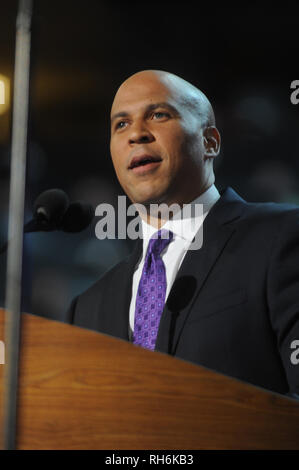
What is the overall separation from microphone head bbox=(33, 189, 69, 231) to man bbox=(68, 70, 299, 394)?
0.88ft

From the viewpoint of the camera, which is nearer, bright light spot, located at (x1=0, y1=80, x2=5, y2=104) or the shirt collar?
the shirt collar

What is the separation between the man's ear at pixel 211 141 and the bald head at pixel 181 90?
0.02m

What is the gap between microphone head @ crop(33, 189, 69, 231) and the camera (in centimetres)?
103

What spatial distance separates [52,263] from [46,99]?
21.6 inches

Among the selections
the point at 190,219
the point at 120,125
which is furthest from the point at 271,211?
the point at 120,125

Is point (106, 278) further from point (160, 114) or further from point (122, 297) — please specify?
point (160, 114)

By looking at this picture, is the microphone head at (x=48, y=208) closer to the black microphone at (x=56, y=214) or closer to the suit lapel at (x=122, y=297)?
the black microphone at (x=56, y=214)

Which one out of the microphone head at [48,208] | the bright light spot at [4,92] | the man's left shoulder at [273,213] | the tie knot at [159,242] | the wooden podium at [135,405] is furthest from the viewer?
the bright light spot at [4,92]

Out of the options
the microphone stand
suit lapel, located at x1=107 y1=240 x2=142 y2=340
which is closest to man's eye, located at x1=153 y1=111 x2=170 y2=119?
suit lapel, located at x1=107 y1=240 x2=142 y2=340

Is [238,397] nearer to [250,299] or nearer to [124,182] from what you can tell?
[250,299]

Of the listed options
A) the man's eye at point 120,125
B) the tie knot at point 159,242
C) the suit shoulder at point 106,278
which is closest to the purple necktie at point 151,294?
the tie knot at point 159,242

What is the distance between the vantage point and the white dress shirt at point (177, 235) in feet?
4.54

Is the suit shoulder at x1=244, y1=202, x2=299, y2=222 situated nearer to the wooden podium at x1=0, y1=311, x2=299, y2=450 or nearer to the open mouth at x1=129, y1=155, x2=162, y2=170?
the open mouth at x1=129, y1=155, x2=162, y2=170

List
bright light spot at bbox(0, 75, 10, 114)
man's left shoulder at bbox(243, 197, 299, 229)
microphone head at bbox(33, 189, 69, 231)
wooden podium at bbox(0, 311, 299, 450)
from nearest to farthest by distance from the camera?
wooden podium at bbox(0, 311, 299, 450) < microphone head at bbox(33, 189, 69, 231) < man's left shoulder at bbox(243, 197, 299, 229) < bright light spot at bbox(0, 75, 10, 114)
